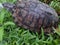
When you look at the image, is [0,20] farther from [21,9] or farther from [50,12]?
[50,12]

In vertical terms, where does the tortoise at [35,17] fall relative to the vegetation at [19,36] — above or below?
above

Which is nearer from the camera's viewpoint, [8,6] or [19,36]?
[19,36]

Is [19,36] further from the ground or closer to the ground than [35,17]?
closer to the ground

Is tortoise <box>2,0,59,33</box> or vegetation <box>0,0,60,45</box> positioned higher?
tortoise <box>2,0,59,33</box>

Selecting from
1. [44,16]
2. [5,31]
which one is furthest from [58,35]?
[5,31]

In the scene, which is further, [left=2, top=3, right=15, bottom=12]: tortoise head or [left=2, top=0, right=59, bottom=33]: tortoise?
[left=2, top=3, right=15, bottom=12]: tortoise head

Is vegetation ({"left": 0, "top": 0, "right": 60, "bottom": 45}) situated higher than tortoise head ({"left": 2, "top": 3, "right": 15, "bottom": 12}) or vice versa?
tortoise head ({"left": 2, "top": 3, "right": 15, "bottom": 12})

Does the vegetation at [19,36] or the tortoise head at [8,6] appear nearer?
the vegetation at [19,36]

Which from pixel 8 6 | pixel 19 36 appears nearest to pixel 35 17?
pixel 19 36

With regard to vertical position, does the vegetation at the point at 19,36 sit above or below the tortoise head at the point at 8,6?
below

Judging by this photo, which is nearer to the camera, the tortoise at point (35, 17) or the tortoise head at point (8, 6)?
the tortoise at point (35, 17)

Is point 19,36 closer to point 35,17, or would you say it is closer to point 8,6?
point 35,17

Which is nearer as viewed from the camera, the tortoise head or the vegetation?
the vegetation
